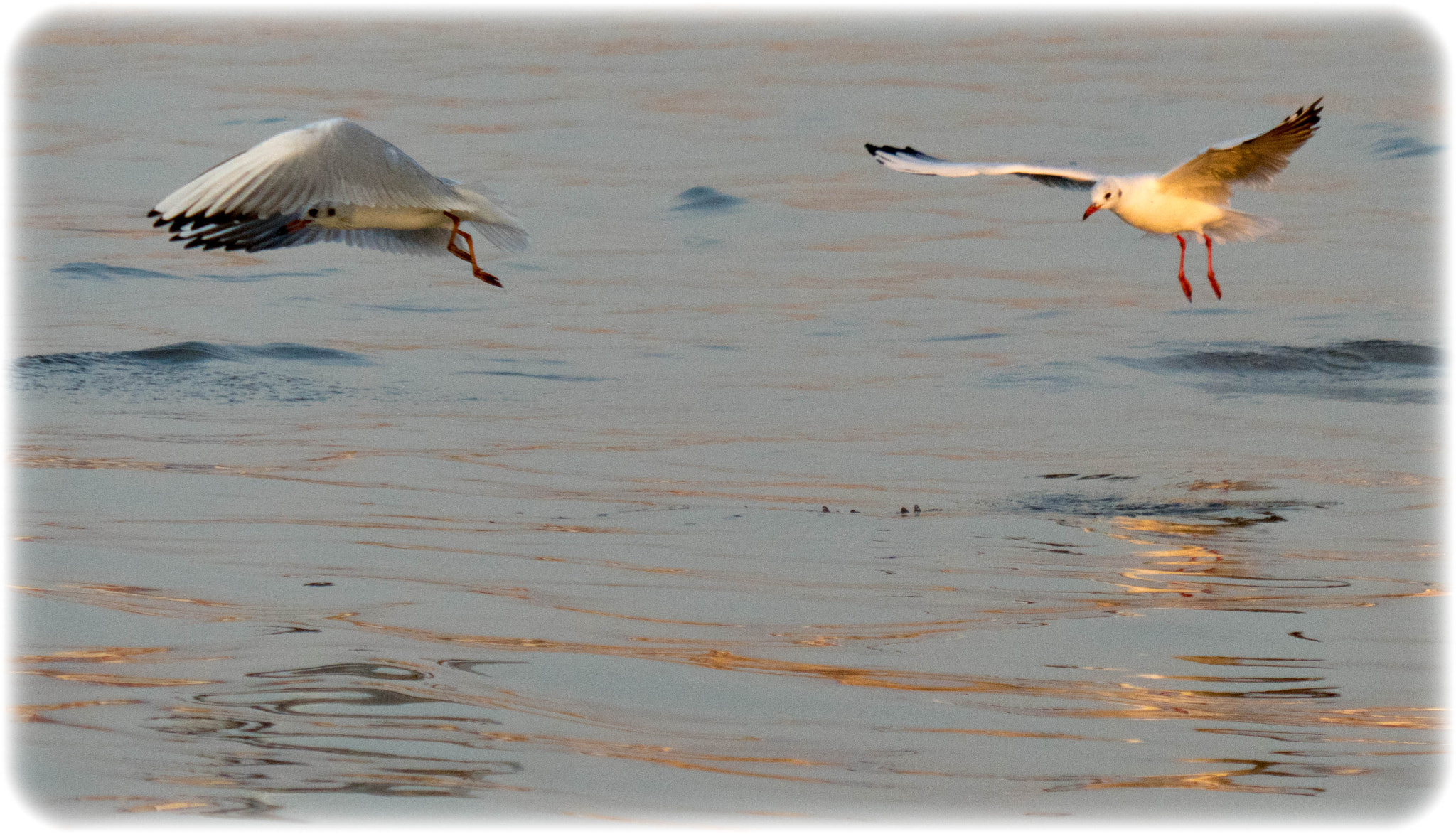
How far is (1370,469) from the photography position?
8.36 metres

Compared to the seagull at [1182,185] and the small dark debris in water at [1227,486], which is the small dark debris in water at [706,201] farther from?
the small dark debris in water at [1227,486]

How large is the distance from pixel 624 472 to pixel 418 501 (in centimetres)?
102

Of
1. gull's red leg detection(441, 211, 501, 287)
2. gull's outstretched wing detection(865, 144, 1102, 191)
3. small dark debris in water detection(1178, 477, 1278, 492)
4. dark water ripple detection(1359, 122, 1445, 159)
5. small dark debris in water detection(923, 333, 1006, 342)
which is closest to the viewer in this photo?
small dark debris in water detection(1178, 477, 1278, 492)

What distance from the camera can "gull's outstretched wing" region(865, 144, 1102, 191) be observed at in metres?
9.12

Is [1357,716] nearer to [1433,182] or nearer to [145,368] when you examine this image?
[145,368]

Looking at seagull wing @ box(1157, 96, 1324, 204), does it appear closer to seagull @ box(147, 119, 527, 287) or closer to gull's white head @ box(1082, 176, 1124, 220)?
gull's white head @ box(1082, 176, 1124, 220)

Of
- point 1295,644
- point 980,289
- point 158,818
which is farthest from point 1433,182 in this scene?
point 158,818

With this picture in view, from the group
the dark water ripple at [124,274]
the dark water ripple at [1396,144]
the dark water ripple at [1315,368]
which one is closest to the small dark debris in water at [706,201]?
the dark water ripple at [124,274]

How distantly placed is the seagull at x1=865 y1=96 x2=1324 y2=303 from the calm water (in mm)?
1006

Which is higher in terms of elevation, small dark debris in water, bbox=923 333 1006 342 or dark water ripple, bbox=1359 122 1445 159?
dark water ripple, bbox=1359 122 1445 159

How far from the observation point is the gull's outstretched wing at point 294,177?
7348 mm

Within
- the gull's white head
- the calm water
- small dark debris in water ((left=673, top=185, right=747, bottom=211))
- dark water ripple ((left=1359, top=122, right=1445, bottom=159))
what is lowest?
the calm water

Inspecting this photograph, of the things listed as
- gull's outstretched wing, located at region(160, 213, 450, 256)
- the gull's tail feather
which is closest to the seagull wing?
the gull's tail feather

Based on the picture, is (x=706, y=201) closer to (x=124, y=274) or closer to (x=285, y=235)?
(x=124, y=274)
